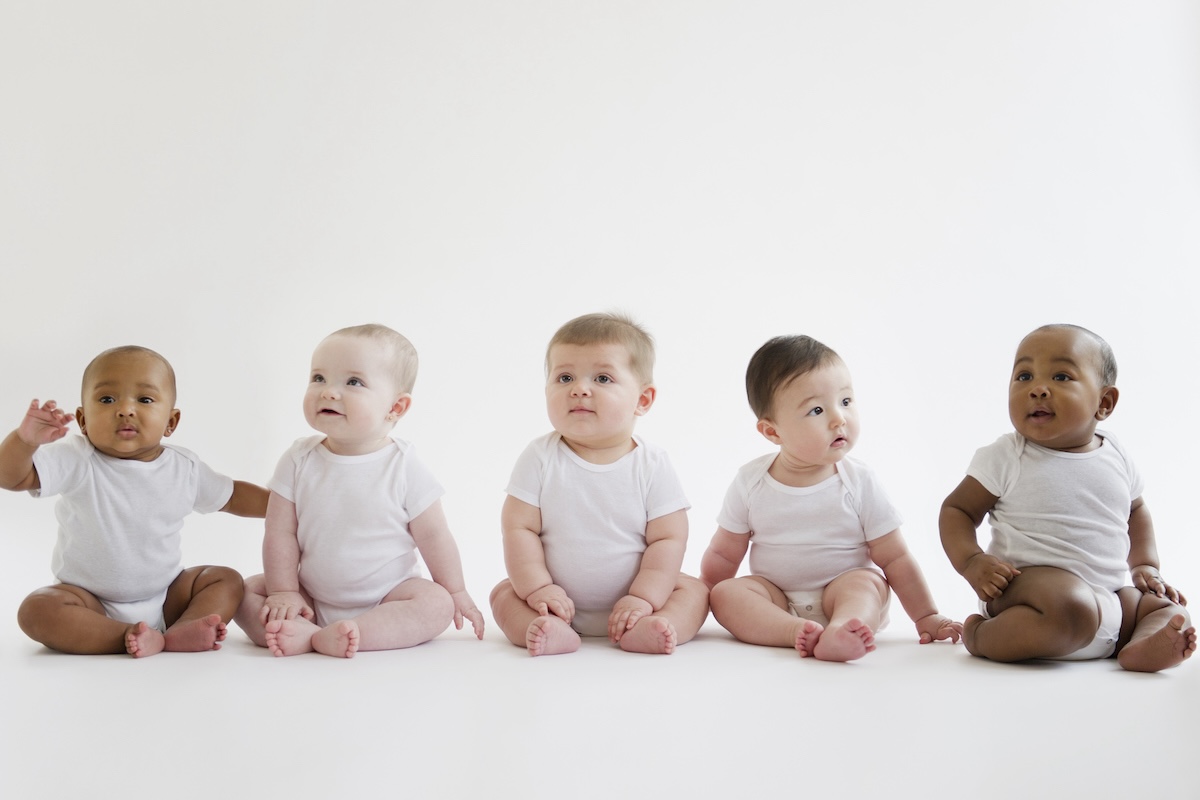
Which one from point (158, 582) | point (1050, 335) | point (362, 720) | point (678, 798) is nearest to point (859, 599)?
point (1050, 335)

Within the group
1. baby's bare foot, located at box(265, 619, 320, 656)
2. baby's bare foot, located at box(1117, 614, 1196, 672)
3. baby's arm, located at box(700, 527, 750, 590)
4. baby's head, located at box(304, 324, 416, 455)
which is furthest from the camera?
baby's arm, located at box(700, 527, 750, 590)

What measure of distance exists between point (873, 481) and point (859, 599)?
343 mm

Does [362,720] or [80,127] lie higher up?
[80,127]

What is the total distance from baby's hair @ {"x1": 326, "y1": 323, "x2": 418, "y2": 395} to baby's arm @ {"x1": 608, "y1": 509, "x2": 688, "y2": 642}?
0.72m

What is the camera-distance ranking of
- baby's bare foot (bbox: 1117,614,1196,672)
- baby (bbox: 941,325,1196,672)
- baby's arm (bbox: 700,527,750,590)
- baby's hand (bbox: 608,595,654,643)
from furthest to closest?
1. baby's arm (bbox: 700,527,750,590)
2. baby's hand (bbox: 608,595,654,643)
3. baby (bbox: 941,325,1196,672)
4. baby's bare foot (bbox: 1117,614,1196,672)

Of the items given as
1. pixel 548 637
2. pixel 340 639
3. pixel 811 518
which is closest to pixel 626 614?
pixel 548 637

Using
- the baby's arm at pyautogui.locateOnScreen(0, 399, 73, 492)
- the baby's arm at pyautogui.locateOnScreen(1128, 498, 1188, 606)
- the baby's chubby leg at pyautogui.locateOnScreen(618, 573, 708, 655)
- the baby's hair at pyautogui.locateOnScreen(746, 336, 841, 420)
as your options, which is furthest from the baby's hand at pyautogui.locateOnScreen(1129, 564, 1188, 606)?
the baby's arm at pyautogui.locateOnScreen(0, 399, 73, 492)

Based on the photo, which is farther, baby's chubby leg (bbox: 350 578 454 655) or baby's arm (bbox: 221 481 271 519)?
baby's arm (bbox: 221 481 271 519)

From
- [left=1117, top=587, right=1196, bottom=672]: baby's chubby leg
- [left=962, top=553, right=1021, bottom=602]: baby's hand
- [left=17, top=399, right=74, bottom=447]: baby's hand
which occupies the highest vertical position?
[left=17, top=399, right=74, bottom=447]: baby's hand

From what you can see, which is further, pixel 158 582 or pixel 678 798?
pixel 158 582

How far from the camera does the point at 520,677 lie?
253 cm

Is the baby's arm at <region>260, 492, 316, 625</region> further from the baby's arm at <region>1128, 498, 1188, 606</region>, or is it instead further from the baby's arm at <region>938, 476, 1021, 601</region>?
the baby's arm at <region>1128, 498, 1188, 606</region>

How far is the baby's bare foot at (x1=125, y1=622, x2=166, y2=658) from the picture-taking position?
8.82 ft

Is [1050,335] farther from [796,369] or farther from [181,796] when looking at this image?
[181,796]
